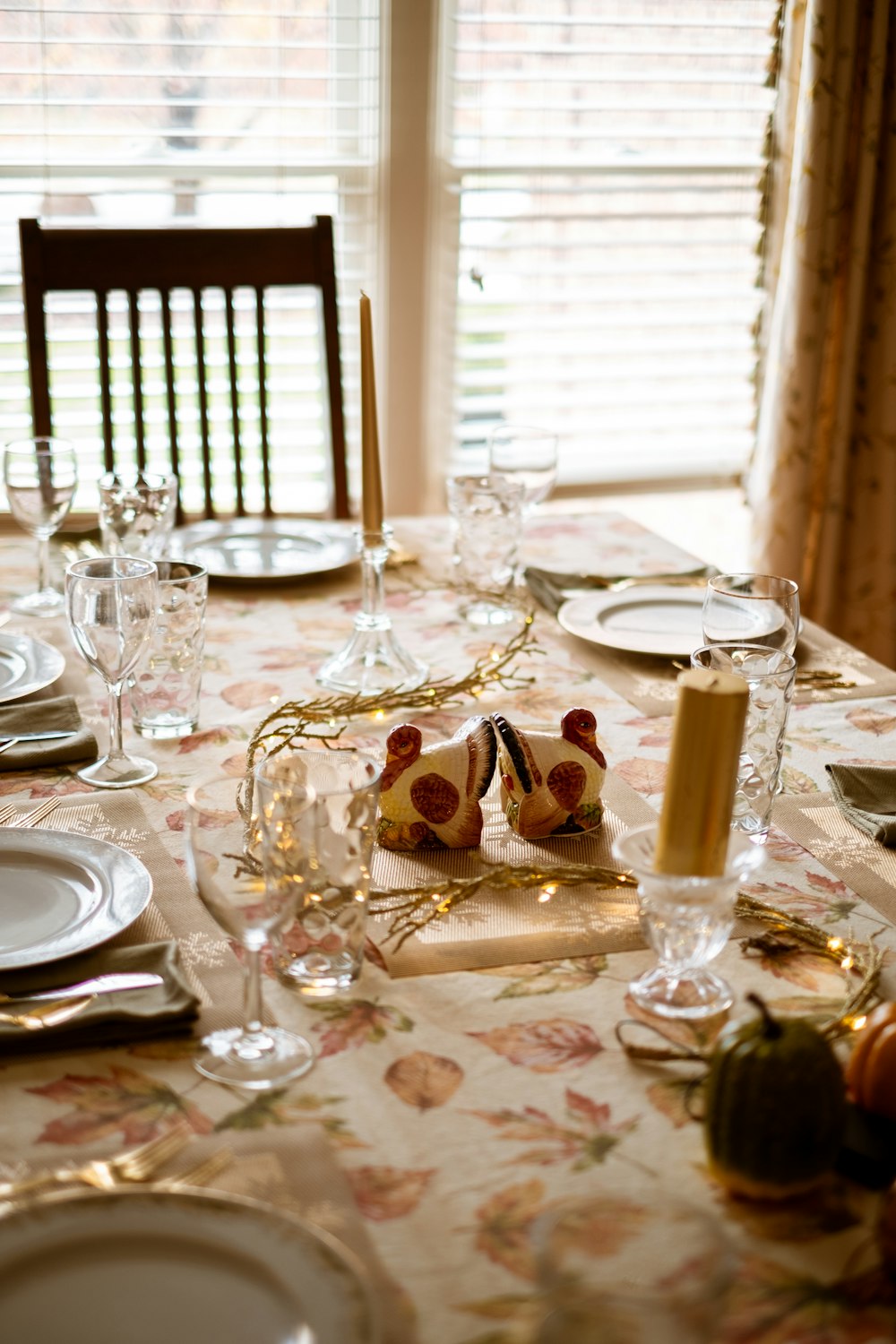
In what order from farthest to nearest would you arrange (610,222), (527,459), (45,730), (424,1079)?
(610,222)
(527,459)
(45,730)
(424,1079)

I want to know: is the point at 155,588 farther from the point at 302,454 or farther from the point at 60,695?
the point at 302,454

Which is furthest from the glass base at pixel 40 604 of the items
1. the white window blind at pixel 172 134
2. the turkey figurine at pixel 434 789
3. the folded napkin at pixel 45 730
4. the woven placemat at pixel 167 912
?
the white window blind at pixel 172 134

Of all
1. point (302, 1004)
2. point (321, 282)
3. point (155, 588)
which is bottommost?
point (302, 1004)

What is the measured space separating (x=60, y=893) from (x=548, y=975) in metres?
0.33

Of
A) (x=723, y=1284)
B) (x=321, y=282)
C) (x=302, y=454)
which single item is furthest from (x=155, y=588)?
(x=302, y=454)

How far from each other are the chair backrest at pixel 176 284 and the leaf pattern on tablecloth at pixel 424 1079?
128 centimetres

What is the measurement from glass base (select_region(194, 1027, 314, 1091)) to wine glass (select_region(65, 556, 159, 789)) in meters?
0.39

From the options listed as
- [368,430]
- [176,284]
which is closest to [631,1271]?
[368,430]

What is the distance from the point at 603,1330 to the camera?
0.48m

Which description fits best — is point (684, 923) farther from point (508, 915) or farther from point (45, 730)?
point (45, 730)

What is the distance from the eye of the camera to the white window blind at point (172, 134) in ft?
8.42

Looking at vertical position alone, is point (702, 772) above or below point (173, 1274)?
above

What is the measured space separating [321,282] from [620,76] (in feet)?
3.85

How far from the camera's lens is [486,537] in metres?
1.61
